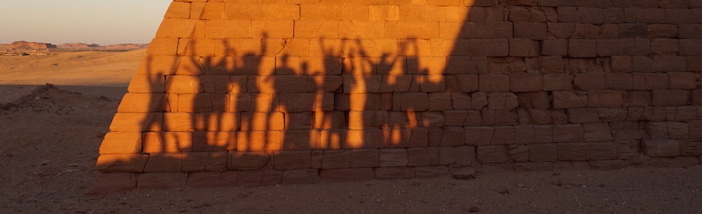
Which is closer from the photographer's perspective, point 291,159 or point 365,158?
point 291,159

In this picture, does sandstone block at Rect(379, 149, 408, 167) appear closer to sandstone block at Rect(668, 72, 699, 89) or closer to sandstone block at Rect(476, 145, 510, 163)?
sandstone block at Rect(476, 145, 510, 163)

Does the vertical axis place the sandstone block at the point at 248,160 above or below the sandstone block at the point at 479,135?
below

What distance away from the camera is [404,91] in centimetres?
618

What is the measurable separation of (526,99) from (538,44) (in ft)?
2.14

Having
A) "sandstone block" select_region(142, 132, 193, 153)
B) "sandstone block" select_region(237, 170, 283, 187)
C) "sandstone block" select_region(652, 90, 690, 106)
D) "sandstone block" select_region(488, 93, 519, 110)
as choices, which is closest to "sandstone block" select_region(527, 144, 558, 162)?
"sandstone block" select_region(488, 93, 519, 110)

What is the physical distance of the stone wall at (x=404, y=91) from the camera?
19.2 ft

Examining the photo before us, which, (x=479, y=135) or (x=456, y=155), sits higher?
(x=479, y=135)

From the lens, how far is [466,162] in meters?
6.34

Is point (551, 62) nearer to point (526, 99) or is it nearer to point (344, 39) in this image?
point (526, 99)

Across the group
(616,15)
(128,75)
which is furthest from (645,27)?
(128,75)

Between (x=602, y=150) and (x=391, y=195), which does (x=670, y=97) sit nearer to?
(x=602, y=150)

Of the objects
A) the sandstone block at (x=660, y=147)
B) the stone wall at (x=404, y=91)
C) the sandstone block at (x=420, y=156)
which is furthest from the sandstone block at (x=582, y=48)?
the sandstone block at (x=420, y=156)

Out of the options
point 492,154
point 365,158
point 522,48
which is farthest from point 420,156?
point 522,48

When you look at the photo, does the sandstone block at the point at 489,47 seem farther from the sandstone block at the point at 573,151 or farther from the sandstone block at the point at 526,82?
the sandstone block at the point at 573,151
